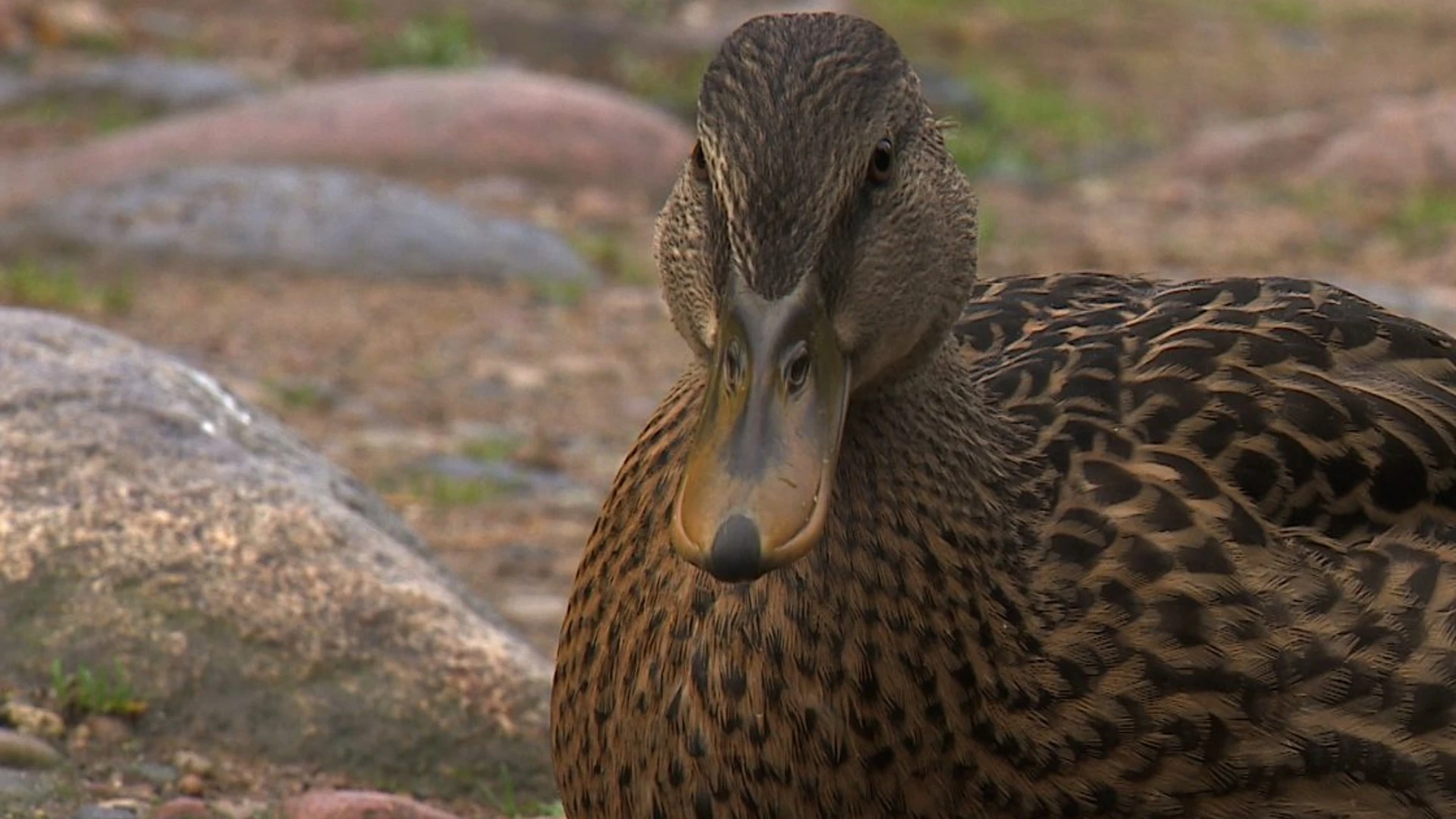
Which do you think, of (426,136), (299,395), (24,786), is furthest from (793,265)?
(426,136)

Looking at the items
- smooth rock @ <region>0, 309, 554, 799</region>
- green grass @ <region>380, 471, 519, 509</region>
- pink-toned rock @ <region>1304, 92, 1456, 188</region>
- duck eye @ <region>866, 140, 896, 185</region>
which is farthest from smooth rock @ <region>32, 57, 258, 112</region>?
Answer: duck eye @ <region>866, 140, 896, 185</region>

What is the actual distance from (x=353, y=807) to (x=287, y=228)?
17.2 feet

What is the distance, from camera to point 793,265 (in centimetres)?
302

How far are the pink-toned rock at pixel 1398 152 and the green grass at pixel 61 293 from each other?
6307mm

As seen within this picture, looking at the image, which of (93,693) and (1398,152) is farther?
(1398,152)

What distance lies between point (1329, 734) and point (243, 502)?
2420mm

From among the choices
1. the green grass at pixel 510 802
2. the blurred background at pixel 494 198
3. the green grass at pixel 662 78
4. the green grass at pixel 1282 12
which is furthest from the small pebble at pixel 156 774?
the green grass at pixel 1282 12

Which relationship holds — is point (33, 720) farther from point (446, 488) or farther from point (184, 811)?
point (446, 488)

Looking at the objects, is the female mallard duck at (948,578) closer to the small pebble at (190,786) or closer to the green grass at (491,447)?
the small pebble at (190,786)

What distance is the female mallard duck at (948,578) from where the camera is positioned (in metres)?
3.16

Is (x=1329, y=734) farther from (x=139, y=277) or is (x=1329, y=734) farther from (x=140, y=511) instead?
(x=139, y=277)

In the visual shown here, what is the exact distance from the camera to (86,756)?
4.53 meters

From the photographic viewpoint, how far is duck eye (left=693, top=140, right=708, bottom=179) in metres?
3.21

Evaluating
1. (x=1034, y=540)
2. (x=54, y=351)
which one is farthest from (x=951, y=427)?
(x=54, y=351)
